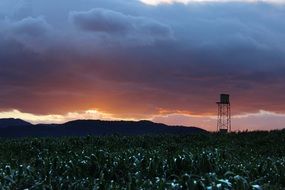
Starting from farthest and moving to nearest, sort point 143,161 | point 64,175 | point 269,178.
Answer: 1. point 143,161
2. point 64,175
3. point 269,178

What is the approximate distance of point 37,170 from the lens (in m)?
15.1

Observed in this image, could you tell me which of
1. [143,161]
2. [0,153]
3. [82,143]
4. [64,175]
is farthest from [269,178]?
[82,143]

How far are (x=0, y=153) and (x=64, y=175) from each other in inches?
390

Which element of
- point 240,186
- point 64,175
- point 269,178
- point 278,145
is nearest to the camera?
point 240,186

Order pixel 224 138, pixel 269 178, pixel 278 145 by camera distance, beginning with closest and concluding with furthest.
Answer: pixel 269 178, pixel 278 145, pixel 224 138

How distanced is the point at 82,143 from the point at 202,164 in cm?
1361

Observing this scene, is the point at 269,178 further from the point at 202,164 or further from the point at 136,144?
the point at 136,144

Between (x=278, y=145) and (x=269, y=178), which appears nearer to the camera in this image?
(x=269, y=178)

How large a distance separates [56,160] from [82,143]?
12.0 metres

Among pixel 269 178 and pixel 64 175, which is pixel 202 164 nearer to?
pixel 269 178

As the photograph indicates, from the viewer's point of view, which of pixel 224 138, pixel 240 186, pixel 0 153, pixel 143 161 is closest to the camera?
pixel 240 186

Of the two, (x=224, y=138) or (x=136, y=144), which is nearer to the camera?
(x=136, y=144)

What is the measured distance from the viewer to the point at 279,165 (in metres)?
15.0

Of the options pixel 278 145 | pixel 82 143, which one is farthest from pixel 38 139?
pixel 278 145
